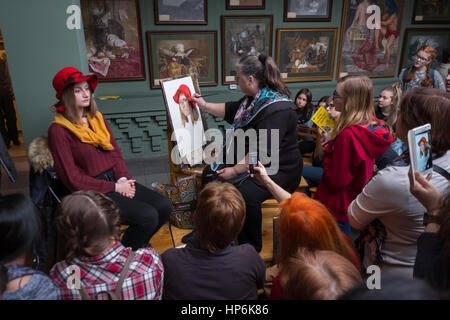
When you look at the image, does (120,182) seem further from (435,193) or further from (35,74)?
(435,193)

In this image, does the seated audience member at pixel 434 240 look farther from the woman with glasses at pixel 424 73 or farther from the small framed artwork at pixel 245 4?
the small framed artwork at pixel 245 4

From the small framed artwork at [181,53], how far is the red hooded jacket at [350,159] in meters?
2.97

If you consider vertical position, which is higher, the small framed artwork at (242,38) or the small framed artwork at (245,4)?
the small framed artwork at (245,4)

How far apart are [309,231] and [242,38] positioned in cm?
422

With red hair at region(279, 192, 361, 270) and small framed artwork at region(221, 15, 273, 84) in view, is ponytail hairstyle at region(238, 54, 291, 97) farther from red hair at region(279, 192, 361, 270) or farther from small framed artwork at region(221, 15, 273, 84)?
small framed artwork at region(221, 15, 273, 84)

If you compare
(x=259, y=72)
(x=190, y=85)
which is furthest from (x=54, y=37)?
(x=259, y=72)

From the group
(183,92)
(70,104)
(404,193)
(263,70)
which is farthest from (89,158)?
(404,193)

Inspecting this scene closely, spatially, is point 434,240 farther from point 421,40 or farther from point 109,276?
point 421,40

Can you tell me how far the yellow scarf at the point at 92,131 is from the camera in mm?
2275

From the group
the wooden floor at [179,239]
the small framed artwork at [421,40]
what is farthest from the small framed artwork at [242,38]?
the wooden floor at [179,239]

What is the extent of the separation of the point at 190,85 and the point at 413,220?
219 centimetres

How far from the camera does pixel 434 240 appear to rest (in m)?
1.19

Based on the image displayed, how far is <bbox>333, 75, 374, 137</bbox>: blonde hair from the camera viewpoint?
2.18m

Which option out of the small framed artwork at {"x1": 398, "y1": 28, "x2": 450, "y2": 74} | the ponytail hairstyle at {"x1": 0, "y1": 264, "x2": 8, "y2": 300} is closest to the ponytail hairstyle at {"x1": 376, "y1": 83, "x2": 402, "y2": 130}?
the small framed artwork at {"x1": 398, "y1": 28, "x2": 450, "y2": 74}
